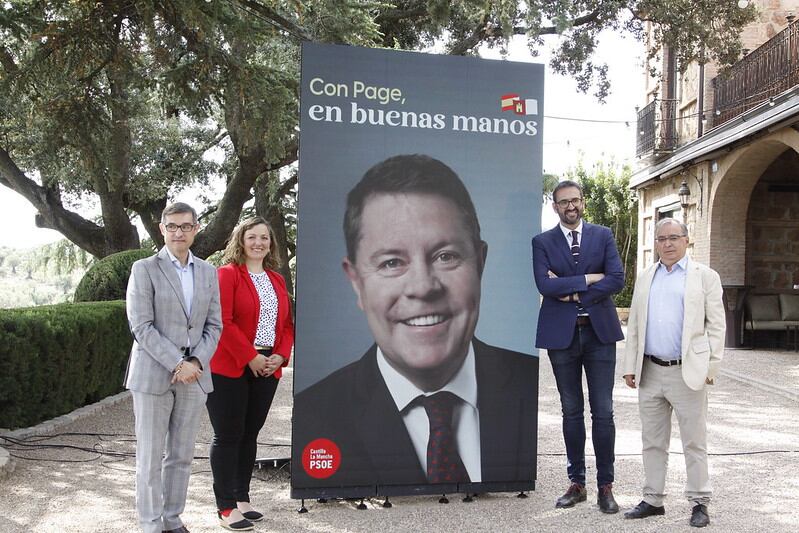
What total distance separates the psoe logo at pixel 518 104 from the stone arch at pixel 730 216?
11.5 metres

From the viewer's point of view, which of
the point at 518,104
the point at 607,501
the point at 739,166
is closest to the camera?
the point at 607,501

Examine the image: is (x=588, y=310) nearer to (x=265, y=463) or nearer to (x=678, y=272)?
(x=678, y=272)

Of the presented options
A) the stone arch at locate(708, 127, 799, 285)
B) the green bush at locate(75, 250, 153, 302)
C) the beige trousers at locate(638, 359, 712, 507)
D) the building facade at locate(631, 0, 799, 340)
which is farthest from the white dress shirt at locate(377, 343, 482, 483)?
the stone arch at locate(708, 127, 799, 285)

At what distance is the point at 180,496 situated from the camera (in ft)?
14.0

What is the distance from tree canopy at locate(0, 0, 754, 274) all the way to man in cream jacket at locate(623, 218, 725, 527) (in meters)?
4.55

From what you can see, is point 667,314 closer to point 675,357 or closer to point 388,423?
point 675,357

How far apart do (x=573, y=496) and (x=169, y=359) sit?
2.71 metres

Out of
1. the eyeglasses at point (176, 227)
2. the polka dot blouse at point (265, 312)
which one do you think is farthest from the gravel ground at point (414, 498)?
the eyeglasses at point (176, 227)

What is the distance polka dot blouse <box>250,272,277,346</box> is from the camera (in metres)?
4.64

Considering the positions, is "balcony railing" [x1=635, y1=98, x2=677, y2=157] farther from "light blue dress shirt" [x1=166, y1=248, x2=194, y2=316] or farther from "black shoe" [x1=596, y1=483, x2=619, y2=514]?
"light blue dress shirt" [x1=166, y1=248, x2=194, y2=316]

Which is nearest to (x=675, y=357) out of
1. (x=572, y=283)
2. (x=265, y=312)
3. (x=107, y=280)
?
(x=572, y=283)

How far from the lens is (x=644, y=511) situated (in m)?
4.83

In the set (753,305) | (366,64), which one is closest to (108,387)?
(366,64)

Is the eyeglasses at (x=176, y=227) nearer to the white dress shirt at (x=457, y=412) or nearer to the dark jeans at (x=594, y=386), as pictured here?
the white dress shirt at (x=457, y=412)
